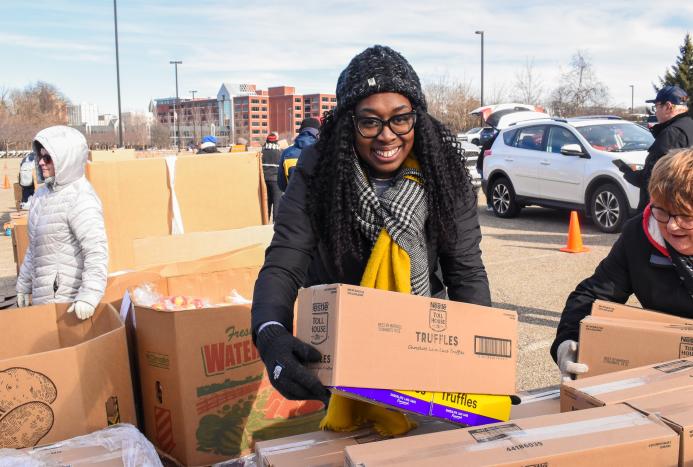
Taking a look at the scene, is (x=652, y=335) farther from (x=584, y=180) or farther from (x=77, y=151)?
(x=584, y=180)

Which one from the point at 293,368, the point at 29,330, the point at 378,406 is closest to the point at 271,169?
the point at 29,330

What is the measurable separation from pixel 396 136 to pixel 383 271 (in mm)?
413

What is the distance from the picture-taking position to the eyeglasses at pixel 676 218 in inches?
83.0

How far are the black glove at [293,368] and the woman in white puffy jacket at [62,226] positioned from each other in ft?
8.14

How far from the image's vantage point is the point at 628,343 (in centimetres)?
208

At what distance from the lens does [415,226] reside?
2.03 m

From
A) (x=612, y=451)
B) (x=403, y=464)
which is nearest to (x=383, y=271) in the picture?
(x=403, y=464)

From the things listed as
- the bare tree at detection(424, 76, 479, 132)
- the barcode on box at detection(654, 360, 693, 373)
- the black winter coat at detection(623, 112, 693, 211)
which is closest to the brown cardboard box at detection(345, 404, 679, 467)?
the barcode on box at detection(654, 360, 693, 373)

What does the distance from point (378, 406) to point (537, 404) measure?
0.58m

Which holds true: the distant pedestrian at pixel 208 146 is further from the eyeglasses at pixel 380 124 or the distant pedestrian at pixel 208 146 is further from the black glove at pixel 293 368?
the black glove at pixel 293 368

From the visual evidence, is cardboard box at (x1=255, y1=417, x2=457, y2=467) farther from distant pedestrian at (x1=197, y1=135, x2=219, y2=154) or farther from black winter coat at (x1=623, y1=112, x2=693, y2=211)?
distant pedestrian at (x1=197, y1=135, x2=219, y2=154)

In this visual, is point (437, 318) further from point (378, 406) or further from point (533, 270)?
point (533, 270)

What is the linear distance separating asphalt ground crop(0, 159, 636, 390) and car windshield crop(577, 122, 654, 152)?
1339mm

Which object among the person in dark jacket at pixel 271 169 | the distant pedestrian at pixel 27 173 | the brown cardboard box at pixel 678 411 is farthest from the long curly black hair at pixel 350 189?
the distant pedestrian at pixel 27 173
